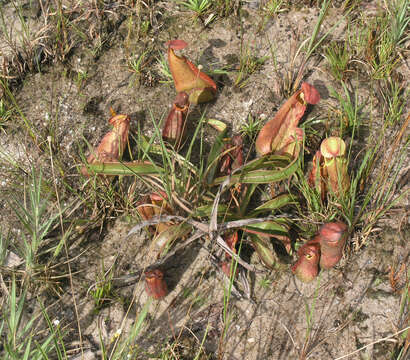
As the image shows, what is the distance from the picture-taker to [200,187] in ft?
8.16

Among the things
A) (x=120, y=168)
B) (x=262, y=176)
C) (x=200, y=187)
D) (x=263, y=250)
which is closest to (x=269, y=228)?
(x=263, y=250)

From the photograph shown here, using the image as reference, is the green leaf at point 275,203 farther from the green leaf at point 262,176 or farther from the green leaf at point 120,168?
the green leaf at point 120,168

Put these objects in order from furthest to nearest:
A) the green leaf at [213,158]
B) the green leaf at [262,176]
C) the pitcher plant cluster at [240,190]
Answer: the green leaf at [213,158]
the green leaf at [262,176]
the pitcher plant cluster at [240,190]

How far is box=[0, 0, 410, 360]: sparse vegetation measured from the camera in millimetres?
2281

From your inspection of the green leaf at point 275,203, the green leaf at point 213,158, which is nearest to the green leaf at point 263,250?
the green leaf at point 275,203

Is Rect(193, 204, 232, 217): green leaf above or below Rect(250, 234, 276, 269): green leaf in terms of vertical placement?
above

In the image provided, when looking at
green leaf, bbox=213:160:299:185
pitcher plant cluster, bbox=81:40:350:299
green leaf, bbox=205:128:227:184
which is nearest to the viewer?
pitcher plant cluster, bbox=81:40:350:299

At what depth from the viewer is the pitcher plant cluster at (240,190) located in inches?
88.8

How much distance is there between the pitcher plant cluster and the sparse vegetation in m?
0.01

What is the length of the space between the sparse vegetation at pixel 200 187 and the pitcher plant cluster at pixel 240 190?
13 mm

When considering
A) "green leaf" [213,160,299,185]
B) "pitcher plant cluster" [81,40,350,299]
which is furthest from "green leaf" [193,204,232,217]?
"green leaf" [213,160,299,185]

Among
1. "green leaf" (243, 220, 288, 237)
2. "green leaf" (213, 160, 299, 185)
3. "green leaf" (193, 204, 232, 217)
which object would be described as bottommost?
"green leaf" (243, 220, 288, 237)

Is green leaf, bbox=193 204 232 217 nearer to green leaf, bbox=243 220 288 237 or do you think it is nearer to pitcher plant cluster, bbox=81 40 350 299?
pitcher plant cluster, bbox=81 40 350 299

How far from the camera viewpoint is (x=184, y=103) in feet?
8.79
